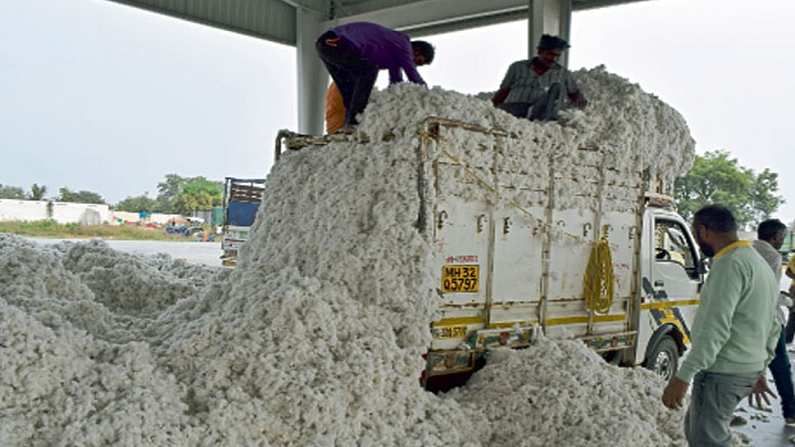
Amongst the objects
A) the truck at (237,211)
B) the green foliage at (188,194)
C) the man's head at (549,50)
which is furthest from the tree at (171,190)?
the man's head at (549,50)

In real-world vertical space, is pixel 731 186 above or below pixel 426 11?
below

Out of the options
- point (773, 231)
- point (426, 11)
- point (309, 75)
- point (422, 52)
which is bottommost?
point (773, 231)

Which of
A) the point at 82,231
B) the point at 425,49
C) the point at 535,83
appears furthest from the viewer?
the point at 82,231

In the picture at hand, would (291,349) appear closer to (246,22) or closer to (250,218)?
(250,218)

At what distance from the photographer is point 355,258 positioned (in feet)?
14.3

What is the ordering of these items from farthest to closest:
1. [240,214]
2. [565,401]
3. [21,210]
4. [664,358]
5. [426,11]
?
[21,210], [240,214], [426,11], [664,358], [565,401]

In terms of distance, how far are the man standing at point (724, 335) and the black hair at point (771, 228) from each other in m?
2.71

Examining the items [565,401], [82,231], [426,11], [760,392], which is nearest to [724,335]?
[565,401]

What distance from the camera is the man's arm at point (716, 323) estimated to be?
3605 millimetres

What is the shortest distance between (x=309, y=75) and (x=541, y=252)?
1163 centimetres

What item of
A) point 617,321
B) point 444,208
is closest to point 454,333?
point 444,208

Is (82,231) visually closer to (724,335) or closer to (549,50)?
(549,50)

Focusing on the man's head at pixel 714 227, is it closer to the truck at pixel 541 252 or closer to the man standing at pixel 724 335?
the man standing at pixel 724 335

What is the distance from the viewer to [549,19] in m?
11.8
